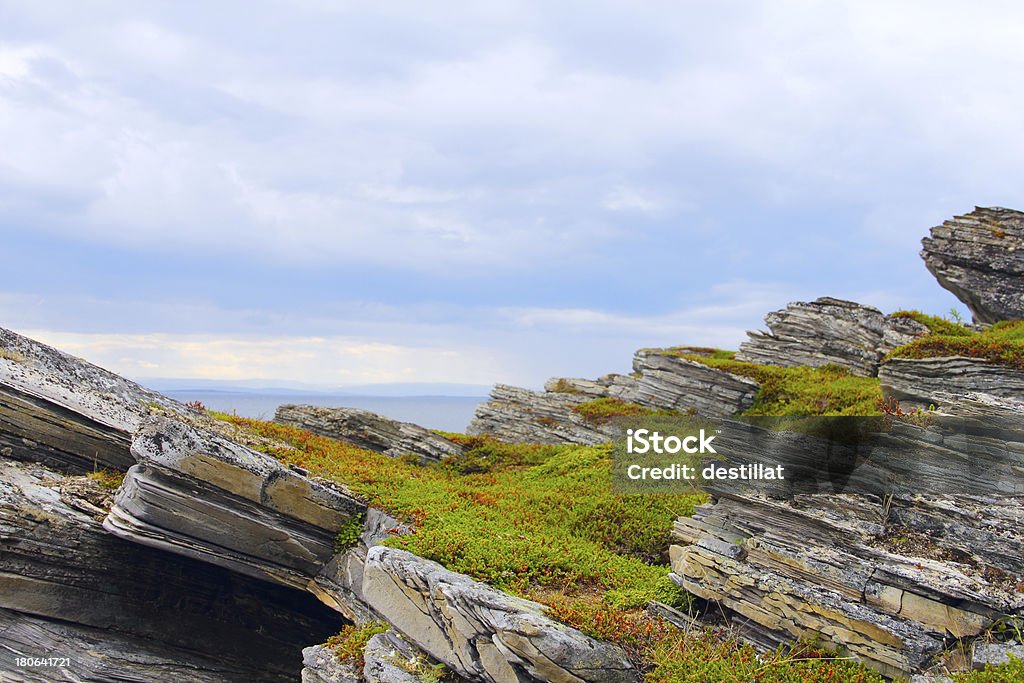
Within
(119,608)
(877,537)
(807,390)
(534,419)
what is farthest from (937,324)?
(119,608)

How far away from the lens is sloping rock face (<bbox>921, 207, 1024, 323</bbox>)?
102 feet

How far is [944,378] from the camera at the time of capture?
23766mm

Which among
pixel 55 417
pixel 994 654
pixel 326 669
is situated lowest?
pixel 326 669

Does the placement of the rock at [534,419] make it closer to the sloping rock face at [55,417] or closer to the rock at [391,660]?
the sloping rock face at [55,417]

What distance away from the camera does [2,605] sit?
16.8 meters

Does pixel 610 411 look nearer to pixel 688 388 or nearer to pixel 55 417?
pixel 688 388

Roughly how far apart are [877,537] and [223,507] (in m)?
15.1

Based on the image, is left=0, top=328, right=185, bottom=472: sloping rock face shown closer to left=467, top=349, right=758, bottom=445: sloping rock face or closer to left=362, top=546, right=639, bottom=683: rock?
left=362, top=546, right=639, bottom=683: rock

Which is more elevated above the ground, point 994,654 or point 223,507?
point 223,507

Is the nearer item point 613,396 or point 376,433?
point 376,433

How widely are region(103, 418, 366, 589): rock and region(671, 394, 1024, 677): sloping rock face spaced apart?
9.52m

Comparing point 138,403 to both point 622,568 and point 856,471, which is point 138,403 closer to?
point 622,568

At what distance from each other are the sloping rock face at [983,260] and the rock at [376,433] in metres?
24.5

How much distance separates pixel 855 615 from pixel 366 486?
12875 mm
